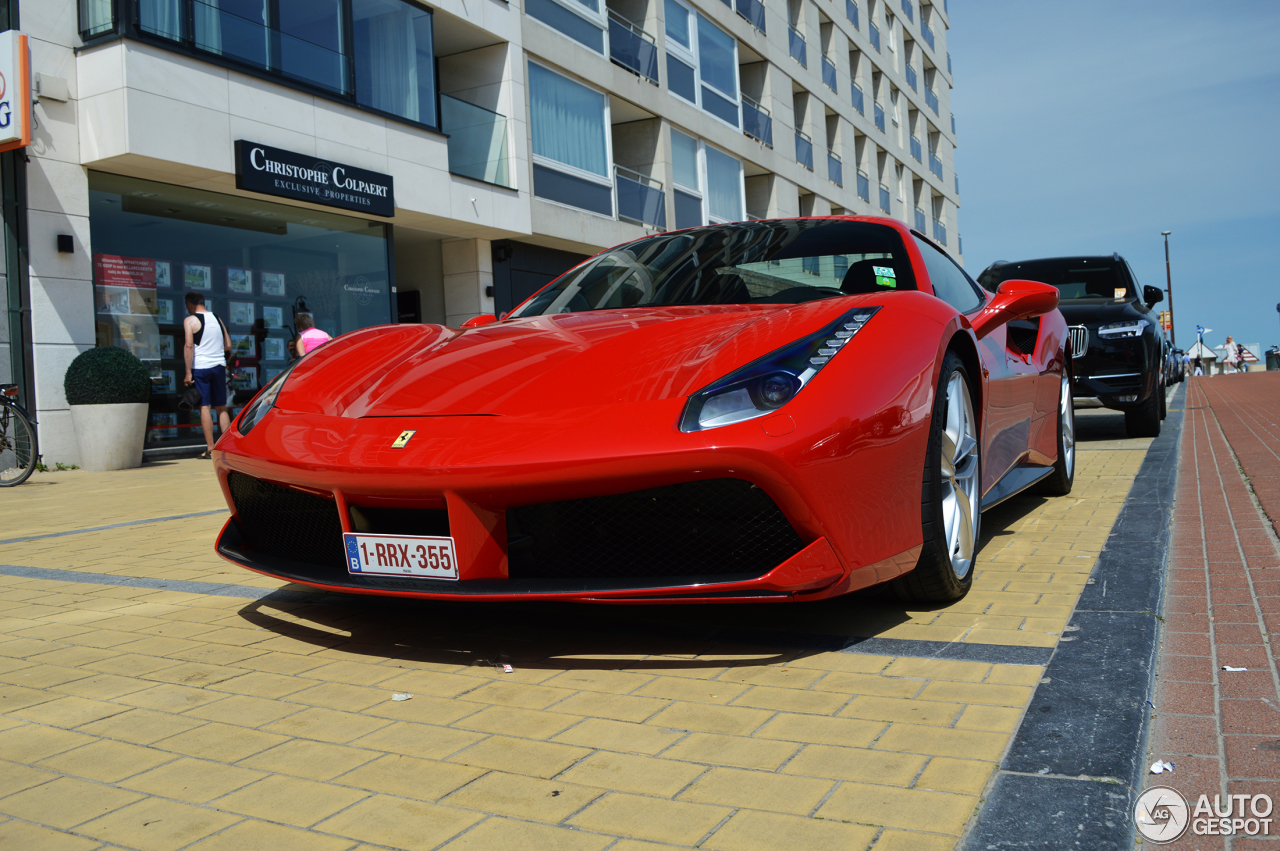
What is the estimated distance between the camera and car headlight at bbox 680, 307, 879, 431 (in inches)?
93.2

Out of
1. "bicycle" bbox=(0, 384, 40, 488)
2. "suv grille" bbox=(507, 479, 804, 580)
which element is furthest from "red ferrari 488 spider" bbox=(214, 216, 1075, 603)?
"bicycle" bbox=(0, 384, 40, 488)

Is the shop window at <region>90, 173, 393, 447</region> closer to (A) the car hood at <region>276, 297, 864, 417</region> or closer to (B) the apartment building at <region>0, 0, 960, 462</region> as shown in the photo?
(B) the apartment building at <region>0, 0, 960, 462</region>

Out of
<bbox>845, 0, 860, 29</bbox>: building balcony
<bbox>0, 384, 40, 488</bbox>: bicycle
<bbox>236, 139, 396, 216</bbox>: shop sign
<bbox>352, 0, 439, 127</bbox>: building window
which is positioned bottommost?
<bbox>0, 384, 40, 488</bbox>: bicycle

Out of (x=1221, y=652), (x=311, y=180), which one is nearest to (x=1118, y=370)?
(x=1221, y=652)

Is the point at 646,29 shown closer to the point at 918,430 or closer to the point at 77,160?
the point at 77,160

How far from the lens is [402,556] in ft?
8.28

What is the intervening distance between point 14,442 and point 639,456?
815 centimetres

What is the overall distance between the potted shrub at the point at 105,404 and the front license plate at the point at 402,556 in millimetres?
8014

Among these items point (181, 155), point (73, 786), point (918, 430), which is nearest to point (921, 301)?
point (918, 430)

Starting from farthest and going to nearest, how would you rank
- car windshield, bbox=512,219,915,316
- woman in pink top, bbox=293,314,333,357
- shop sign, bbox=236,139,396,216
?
shop sign, bbox=236,139,396,216, woman in pink top, bbox=293,314,333,357, car windshield, bbox=512,219,915,316

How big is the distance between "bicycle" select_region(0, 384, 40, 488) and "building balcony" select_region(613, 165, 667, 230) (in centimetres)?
1171

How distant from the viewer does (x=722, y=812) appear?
5.60 feet

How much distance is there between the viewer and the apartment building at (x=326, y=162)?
9859 mm

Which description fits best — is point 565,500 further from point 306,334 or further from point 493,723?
point 306,334
